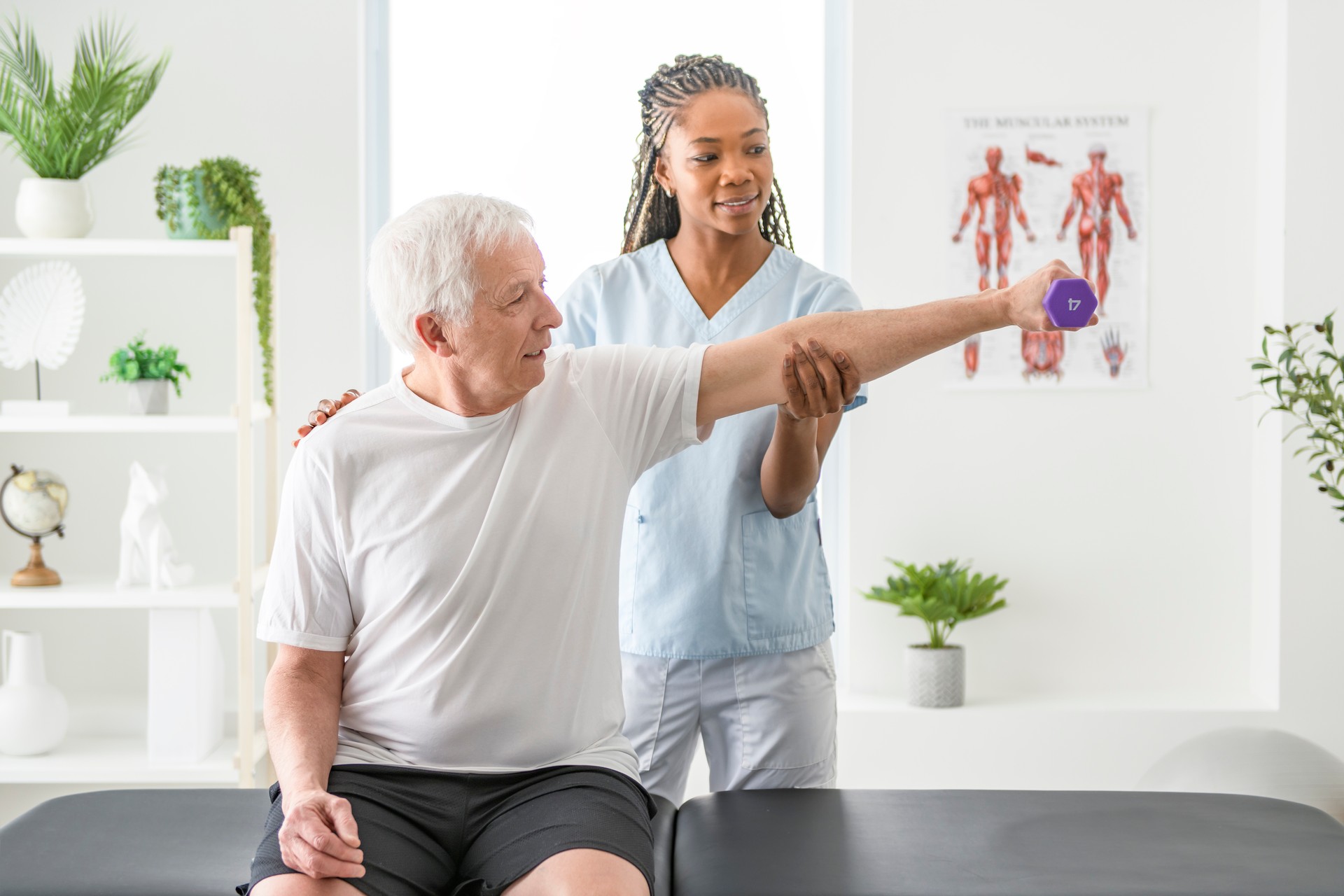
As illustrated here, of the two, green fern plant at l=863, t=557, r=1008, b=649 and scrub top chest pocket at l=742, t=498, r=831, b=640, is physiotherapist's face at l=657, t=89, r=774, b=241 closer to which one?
scrub top chest pocket at l=742, t=498, r=831, b=640

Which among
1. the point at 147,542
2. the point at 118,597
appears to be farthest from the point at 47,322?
the point at 118,597

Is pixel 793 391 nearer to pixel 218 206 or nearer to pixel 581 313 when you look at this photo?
pixel 581 313

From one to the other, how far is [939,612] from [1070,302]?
1.91m

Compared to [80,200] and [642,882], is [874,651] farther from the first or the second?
[80,200]

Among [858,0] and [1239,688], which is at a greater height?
[858,0]

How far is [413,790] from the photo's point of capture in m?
1.34

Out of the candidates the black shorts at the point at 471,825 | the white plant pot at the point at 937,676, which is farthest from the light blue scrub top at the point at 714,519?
the white plant pot at the point at 937,676

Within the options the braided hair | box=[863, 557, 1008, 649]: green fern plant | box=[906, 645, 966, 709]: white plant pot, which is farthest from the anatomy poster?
the braided hair

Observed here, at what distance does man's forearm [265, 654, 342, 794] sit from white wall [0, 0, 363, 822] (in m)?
1.99

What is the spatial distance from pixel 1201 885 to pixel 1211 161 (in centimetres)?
244

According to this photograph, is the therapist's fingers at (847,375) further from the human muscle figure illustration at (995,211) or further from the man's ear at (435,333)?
the human muscle figure illustration at (995,211)

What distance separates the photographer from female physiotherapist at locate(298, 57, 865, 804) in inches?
67.0

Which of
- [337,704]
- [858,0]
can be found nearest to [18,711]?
[337,704]

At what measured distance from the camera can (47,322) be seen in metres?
2.85
